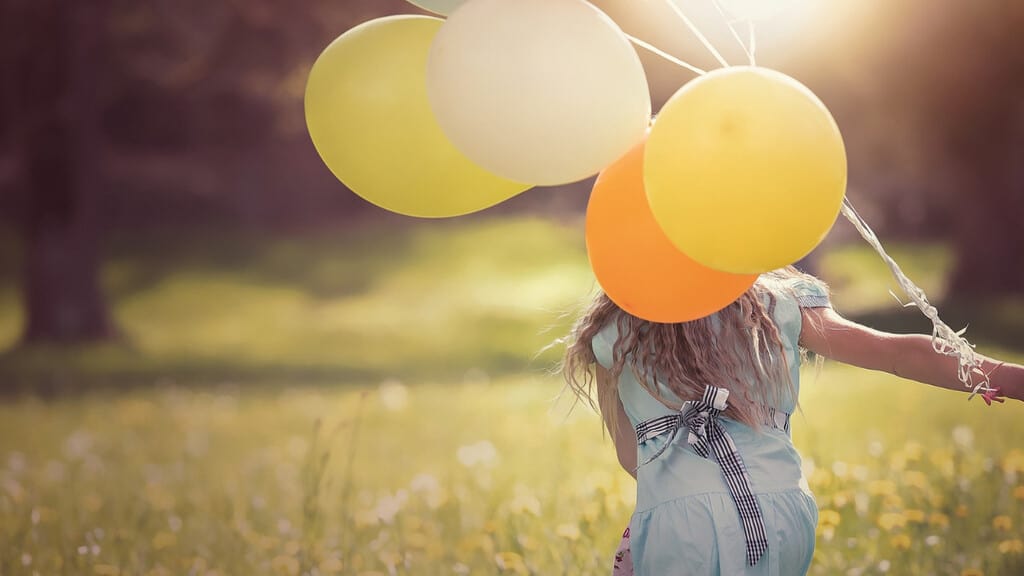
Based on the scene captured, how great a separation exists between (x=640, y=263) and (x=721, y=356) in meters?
0.44

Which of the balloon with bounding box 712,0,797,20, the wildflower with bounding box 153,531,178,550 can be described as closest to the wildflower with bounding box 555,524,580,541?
the wildflower with bounding box 153,531,178,550

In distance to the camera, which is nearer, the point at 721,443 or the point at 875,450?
the point at 721,443

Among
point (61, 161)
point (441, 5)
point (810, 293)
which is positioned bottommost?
point (61, 161)

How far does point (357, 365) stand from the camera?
9609mm

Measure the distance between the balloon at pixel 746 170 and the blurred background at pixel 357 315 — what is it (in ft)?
2.22

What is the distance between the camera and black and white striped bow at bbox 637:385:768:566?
2.24m

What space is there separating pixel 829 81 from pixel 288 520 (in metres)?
7.73

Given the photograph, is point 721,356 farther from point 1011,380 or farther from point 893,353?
point 1011,380

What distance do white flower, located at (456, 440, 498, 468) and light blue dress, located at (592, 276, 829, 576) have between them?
8.88ft

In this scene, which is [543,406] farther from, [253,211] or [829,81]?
[253,211]

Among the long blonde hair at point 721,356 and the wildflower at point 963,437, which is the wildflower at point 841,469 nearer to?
the wildflower at point 963,437

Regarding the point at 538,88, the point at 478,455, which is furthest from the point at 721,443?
the point at 478,455

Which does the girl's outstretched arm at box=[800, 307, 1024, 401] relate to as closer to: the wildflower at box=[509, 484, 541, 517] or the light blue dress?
the light blue dress

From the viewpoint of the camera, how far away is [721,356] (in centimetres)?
235
